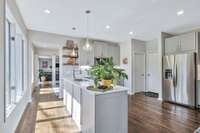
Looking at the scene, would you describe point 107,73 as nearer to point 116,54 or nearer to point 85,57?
point 85,57

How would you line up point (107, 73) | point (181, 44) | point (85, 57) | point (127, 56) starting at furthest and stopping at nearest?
point (127, 56) → point (85, 57) → point (181, 44) → point (107, 73)

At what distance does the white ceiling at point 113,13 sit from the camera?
2.85m

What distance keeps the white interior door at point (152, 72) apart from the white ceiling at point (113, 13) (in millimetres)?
2198

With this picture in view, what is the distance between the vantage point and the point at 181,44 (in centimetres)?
462

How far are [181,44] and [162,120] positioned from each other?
2885 mm

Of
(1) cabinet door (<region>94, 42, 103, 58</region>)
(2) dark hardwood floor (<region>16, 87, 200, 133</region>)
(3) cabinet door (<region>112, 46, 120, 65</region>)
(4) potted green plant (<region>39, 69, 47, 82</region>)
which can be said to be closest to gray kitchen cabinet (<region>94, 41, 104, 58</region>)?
(1) cabinet door (<region>94, 42, 103, 58</region>)

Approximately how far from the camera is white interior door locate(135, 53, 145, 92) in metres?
6.59

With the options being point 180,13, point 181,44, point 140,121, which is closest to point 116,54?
point 181,44

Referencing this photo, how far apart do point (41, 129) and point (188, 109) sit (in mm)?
4227

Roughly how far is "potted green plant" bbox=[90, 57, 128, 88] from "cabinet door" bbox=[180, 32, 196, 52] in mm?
3353

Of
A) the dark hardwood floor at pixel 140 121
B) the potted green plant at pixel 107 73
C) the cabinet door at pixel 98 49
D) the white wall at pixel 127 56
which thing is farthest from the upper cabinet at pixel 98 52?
the potted green plant at pixel 107 73

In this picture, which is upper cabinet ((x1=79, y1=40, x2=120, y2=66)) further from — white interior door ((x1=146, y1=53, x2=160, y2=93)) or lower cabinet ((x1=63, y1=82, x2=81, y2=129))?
lower cabinet ((x1=63, y1=82, x2=81, y2=129))

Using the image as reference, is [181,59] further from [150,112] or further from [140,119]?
[140,119]

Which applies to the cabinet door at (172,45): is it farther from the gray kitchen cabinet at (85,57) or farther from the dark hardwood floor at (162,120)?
the gray kitchen cabinet at (85,57)
